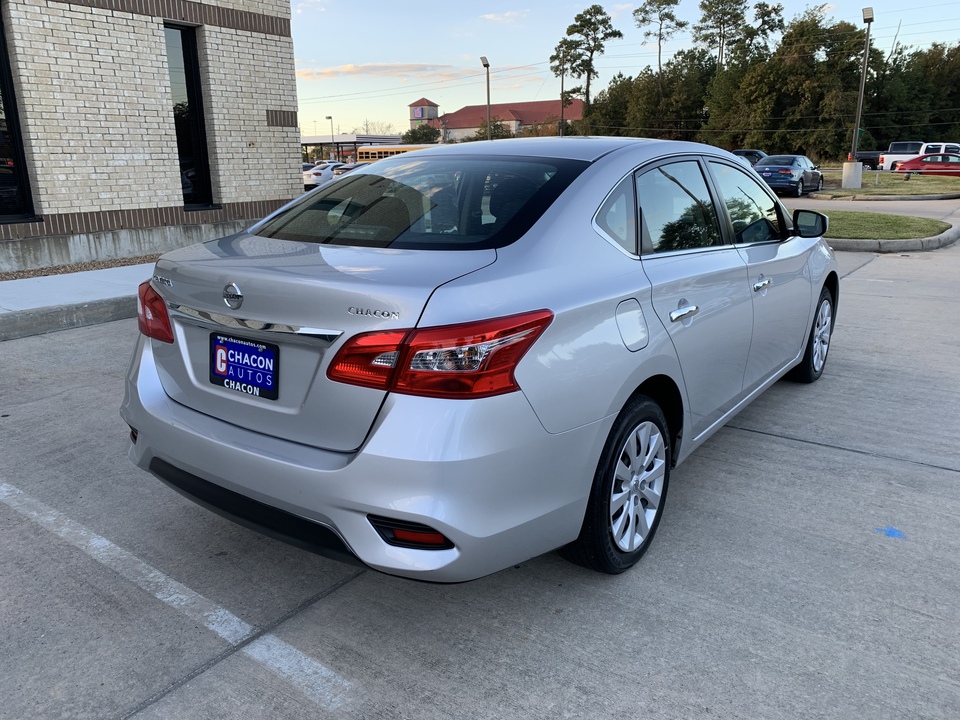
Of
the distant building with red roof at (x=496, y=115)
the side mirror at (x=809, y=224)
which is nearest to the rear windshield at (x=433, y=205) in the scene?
the side mirror at (x=809, y=224)

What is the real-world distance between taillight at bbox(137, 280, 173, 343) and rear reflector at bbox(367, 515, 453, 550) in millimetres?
1151

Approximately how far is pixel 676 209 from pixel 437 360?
1725 millimetres

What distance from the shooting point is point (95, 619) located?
8.89 ft

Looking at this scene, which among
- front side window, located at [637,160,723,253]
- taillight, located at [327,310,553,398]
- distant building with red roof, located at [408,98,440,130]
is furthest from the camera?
distant building with red roof, located at [408,98,440,130]

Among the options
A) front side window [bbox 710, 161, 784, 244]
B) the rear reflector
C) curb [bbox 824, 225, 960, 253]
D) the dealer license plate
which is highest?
front side window [bbox 710, 161, 784, 244]

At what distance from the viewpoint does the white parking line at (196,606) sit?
2.40m

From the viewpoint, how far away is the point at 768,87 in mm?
59438

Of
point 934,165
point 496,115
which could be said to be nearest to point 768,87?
point 934,165

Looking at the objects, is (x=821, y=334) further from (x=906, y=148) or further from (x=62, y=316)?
(x=906, y=148)

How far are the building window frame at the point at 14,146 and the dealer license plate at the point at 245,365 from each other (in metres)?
8.89

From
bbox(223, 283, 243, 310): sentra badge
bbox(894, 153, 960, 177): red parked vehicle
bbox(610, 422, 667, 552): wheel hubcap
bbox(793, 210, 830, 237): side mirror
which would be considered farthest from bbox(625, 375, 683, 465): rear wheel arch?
bbox(894, 153, 960, 177): red parked vehicle

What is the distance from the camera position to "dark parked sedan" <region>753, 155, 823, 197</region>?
25797 mm

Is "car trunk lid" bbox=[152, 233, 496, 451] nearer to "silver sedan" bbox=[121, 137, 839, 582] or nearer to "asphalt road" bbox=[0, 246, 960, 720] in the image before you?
"silver sedan" bbox=[121, 137, 839, 582]

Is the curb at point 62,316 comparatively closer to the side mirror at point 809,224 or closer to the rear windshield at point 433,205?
the rear windshield at point 433,205
